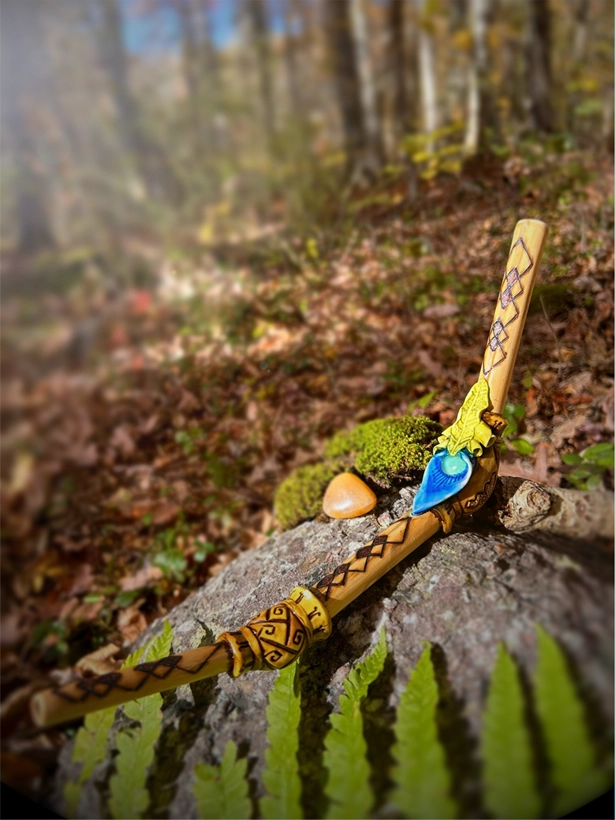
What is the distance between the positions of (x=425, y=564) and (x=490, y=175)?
30.1 inches

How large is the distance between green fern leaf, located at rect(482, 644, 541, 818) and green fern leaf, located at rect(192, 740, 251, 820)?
9.3 inches

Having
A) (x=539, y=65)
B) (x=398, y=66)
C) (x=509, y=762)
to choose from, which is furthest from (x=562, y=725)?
(x=539, y=65)

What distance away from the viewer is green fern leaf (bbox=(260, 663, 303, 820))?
53cm

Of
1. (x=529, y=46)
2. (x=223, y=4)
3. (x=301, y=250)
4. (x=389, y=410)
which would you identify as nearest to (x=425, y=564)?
(x=389, y=410)

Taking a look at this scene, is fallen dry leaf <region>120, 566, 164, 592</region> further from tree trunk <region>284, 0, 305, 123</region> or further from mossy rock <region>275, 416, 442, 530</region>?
tree trunk <region>284, 0, 305, 123</region>

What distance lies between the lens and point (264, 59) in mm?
950

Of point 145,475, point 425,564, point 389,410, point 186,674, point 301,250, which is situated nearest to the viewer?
point 186,674

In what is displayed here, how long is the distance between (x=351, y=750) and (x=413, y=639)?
0.12 metres

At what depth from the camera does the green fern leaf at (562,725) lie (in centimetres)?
47

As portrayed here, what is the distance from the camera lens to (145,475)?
0.95 m

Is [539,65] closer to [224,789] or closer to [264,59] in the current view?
[264,59]

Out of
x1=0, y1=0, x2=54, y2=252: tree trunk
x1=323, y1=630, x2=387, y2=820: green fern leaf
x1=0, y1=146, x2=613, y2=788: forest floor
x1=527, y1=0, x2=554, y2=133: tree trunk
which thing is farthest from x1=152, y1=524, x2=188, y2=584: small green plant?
x1=527, y1=0, x2=554, y2=133: tree trunk

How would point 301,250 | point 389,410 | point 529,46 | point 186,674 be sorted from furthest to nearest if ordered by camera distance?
point 529,46, point 301,250, point 389,410, point 186,674

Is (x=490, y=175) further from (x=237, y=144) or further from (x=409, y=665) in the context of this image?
(x=409, y=665)
